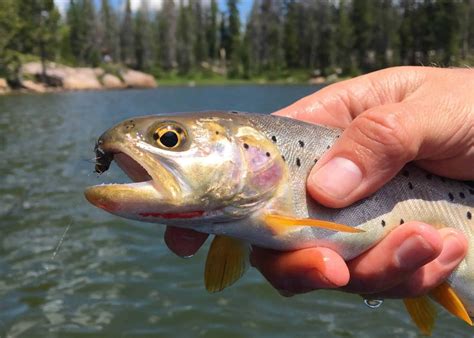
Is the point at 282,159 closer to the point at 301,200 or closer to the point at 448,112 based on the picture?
the point at 301,200

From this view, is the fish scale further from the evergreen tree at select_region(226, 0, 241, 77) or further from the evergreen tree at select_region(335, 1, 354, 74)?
the evergreen tree at select_region(226, 0, 241, 77)

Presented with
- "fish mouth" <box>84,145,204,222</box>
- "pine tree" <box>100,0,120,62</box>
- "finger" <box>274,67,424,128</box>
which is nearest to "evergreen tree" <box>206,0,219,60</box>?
"pine tree" <box>100,0,120,62</box>

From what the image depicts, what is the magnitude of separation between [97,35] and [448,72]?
108 m

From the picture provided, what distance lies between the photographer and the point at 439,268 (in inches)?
137

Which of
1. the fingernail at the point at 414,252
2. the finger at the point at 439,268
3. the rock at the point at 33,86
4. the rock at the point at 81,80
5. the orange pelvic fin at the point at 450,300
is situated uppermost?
the fingernail at the point at 414,252

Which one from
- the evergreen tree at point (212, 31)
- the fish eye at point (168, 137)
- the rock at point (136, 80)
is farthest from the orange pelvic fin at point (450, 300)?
the evergreen tree at point (212, 31)

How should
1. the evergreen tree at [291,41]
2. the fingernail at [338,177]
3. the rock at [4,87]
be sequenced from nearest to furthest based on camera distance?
the fingernail at [338,177] < the rock at [4,87] < the evergreen tree at [291,41]

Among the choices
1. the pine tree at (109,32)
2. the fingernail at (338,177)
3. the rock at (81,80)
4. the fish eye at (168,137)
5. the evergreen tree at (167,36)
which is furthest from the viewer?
the pine tree at (109,32)

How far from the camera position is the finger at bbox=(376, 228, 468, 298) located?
11.2 ft

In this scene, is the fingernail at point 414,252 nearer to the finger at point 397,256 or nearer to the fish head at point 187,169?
the finger at point 397,256

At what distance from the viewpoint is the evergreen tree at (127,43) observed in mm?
111688

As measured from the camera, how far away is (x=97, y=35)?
4117 inches

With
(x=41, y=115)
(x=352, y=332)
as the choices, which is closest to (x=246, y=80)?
(x=41, y=115)

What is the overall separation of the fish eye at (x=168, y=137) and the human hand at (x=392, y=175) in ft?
2.50
